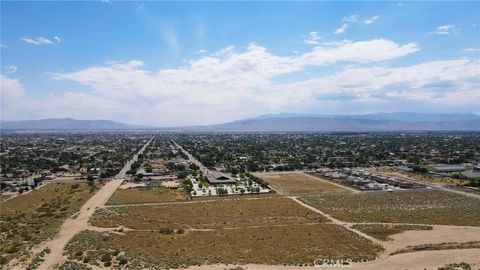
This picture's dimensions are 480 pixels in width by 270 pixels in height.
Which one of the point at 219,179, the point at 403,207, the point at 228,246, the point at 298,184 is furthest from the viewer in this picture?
the point at 219,179

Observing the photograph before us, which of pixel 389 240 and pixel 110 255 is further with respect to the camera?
pixel 389 240

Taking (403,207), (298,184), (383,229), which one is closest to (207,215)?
(383,229)

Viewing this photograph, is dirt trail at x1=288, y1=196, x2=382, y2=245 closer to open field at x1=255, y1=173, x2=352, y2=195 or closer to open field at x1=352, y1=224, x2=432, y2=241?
open field at x1=352, y1=224, x2=432, y2=241

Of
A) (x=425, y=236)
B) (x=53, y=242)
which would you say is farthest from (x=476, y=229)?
(x=53, y=242)

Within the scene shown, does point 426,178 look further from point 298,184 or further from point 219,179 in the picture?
point 219,179

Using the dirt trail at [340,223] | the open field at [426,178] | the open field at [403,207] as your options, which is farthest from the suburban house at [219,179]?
the open field at [426,178]

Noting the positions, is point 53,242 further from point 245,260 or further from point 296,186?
point 296,186
